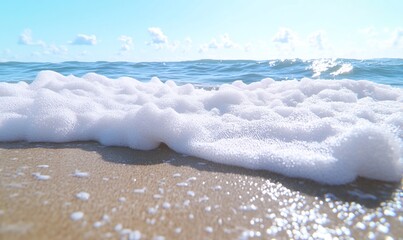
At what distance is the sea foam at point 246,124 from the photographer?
1.41 meters

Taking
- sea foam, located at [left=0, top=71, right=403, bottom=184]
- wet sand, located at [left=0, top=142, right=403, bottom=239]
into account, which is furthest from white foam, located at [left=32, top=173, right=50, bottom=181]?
sea foam, located at [left=0, top=71, right=403, bottom=184]

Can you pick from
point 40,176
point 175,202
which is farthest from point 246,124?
point 40,176

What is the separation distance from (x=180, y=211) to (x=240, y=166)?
535 mm

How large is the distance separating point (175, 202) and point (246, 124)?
37.4 inches

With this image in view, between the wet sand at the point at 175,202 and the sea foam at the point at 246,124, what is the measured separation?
102 millimetres

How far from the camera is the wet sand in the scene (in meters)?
0.94

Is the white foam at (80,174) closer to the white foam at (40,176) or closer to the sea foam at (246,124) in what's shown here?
the white foam at (40,176)

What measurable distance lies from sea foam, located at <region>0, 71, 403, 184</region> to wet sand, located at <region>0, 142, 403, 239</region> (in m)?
0.10

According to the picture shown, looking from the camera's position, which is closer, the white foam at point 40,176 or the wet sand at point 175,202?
the wet sand at point 175,202

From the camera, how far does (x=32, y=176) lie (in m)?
1.30

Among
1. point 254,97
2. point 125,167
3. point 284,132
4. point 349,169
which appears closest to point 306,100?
point 254,97

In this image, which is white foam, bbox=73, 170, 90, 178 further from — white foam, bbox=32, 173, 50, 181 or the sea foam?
the sea foam

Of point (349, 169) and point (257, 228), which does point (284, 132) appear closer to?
point (349, 169)

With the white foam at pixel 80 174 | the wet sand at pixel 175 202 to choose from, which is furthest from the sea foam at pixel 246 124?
the white foam at pixel 80 174
